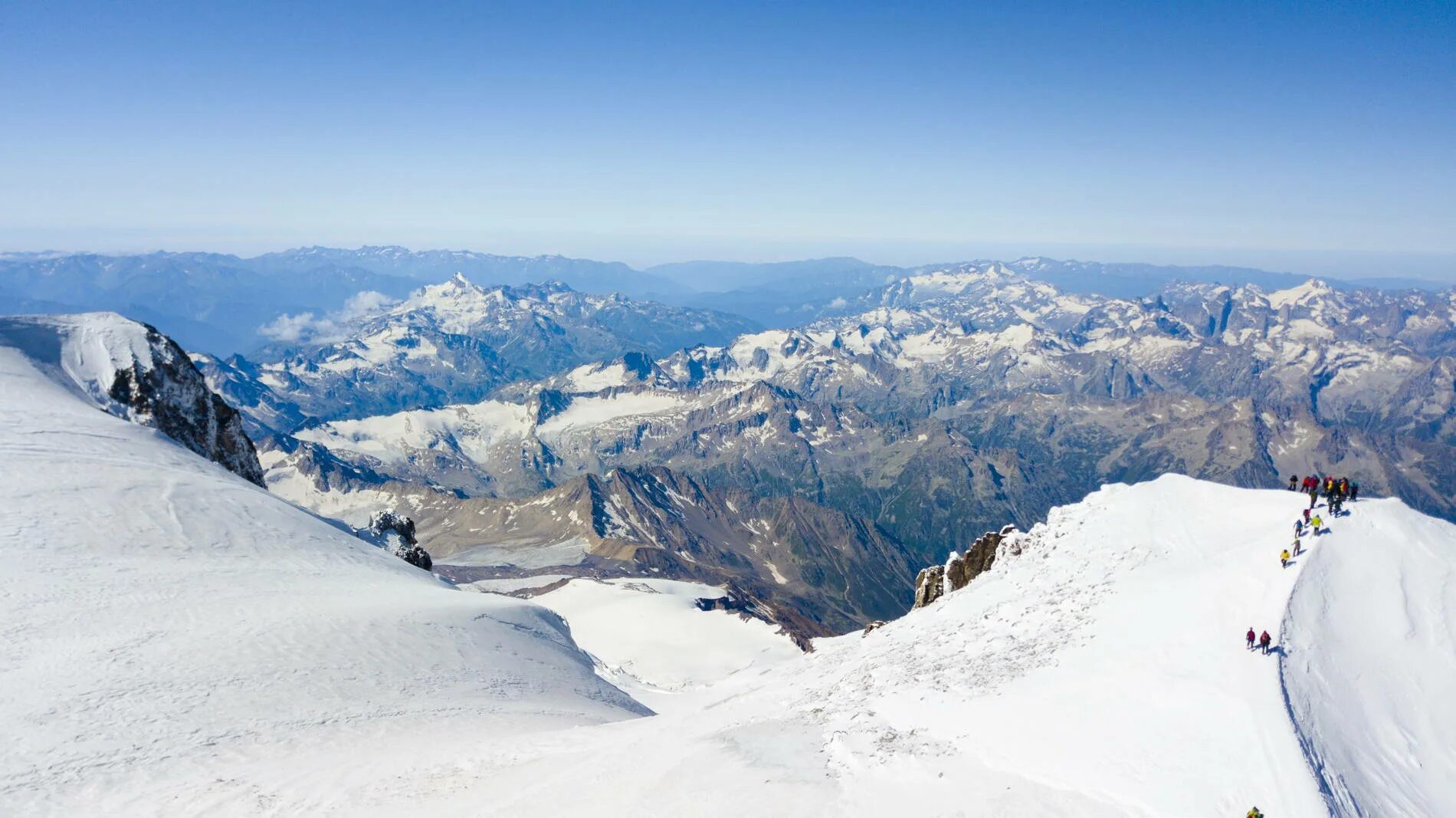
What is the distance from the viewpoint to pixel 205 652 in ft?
85.1

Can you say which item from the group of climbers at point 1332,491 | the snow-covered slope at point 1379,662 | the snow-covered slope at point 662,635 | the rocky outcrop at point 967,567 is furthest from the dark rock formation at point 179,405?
the group of climbers at point 1332,491

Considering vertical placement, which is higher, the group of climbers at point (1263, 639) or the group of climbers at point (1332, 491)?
the group of climbers at point (1332, 491)

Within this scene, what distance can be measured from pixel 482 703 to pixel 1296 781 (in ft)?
98.3

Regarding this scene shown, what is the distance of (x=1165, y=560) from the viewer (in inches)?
1336

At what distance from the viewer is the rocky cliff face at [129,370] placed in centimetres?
5850

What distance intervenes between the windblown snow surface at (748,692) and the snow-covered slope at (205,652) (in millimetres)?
132

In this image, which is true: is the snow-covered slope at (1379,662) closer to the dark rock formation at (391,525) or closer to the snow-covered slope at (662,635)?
the dark rock formation at (391,525)

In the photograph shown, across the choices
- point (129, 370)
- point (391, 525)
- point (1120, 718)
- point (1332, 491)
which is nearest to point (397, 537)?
point (391, 525)

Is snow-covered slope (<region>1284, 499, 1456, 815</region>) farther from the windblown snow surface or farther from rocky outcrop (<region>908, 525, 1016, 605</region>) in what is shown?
rocky outcrop (<region>908, 525, 1016, 605</region>)

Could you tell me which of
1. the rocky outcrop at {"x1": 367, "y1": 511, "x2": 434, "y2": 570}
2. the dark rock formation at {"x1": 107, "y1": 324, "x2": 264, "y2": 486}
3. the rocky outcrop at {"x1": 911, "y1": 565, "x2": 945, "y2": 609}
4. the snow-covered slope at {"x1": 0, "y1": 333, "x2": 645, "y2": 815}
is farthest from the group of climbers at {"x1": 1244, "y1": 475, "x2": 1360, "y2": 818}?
the dark rock formation at {"x1": 107, "y1": 324, "x2": 264, "y2": 486}

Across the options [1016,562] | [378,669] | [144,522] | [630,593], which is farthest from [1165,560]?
[630,593]

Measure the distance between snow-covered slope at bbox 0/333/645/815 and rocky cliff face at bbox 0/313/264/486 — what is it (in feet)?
34.0

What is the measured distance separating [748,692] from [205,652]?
2771cm

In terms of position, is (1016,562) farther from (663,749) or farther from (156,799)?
(156,799)
